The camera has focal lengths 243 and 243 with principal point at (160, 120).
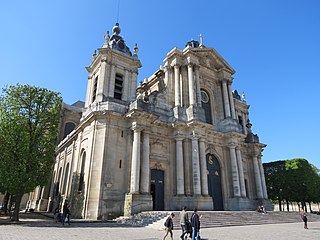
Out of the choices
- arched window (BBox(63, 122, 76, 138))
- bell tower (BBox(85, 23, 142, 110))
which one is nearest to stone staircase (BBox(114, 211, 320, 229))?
bell tower (BBox(85, 23, 142, 110))

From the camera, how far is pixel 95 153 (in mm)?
18766

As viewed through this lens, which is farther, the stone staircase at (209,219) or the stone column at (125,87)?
the stone column at (125,87)

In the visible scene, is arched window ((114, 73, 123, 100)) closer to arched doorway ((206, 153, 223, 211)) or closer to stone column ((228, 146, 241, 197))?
arched doorway ((206, 153, 223, 211))

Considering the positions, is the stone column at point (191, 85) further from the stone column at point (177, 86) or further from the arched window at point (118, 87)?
the arched window at point (118, 87)

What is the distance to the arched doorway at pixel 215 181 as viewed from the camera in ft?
75.4

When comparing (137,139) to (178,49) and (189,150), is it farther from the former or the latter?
(178,49)

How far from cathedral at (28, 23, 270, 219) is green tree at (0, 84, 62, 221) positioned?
3.19 meters

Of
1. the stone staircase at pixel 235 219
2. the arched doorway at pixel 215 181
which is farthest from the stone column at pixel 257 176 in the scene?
the arched doorway at pixel 215 181

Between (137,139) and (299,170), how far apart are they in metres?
28.2

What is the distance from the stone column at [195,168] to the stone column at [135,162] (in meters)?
5.13

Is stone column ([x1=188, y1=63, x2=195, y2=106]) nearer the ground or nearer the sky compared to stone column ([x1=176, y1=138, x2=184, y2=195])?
nearer the sky

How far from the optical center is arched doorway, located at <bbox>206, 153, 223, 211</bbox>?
22969 millimetres

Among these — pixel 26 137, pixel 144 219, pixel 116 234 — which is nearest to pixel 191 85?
pixel 144 219

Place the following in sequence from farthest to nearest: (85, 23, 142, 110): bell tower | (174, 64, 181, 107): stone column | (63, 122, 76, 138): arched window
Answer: (63, 122, 76, 138): arched window → (174, 64, 181, 107): stone column → (85, 23, 142, 110): bell tower
